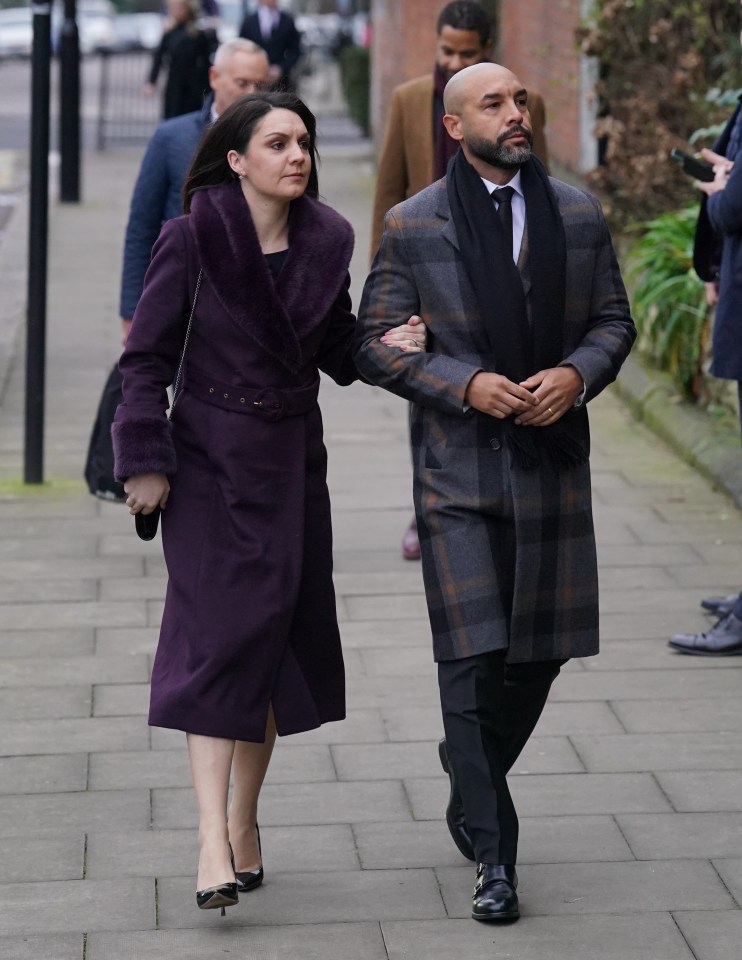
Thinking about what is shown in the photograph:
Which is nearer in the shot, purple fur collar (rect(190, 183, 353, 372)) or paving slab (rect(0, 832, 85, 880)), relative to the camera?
purple fur collar (rect(190, 183, 353, 372))

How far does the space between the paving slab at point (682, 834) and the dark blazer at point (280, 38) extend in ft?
48.4

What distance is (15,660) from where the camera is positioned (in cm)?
582

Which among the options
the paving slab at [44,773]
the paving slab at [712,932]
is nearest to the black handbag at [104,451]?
the paving slab at [44,773]

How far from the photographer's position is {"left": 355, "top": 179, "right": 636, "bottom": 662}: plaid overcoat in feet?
13.3

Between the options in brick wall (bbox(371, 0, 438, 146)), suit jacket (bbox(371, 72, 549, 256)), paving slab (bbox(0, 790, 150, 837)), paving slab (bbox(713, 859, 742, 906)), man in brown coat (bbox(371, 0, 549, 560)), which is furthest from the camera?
brick wall (bbox(371, 0, 438, 146))

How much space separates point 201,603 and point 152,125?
21921 millimetres

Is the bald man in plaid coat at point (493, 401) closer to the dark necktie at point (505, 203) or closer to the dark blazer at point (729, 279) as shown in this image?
the dark necktie at point (505, 203)

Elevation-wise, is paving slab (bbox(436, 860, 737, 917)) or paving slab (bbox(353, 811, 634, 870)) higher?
paving slab (bbox(436, 860, 737, 917))

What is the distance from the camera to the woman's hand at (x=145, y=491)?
13.1ft

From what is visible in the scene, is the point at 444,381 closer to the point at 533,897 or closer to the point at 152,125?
the point at 533,897

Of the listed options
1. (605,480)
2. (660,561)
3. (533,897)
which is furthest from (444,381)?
(605,480)

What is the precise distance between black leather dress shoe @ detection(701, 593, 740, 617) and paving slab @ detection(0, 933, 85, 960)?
9.40 feet

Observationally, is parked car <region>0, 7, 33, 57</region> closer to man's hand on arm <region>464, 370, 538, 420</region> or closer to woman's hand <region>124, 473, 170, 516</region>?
woman's hand <region>124, 473, 170, 516</region>

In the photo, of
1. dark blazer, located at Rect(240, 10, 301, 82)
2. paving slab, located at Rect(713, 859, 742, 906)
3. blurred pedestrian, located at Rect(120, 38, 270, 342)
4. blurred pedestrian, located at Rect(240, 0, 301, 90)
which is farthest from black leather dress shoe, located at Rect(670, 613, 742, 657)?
dark blazer, located at Rect(240, 10, 301, 82)
